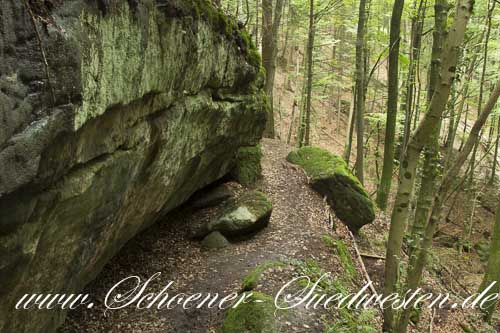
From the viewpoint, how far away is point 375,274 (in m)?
10.7

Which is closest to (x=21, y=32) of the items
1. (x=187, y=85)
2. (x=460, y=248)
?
(x=187, y=85)

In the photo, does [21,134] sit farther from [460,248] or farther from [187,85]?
[460,248]

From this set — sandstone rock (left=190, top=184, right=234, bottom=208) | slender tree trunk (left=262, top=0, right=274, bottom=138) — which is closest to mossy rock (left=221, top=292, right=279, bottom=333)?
sandstone rock (left=190, top=184, right=234, bottom=208)

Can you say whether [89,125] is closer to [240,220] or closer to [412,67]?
[240,220]

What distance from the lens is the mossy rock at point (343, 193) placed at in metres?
12.3

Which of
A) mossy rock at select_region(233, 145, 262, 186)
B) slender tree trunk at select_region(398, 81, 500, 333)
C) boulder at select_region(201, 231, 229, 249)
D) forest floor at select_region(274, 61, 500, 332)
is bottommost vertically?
forest floor at select_region(274, 61, 500, 332)

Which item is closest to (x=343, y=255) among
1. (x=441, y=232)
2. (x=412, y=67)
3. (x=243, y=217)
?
(x=243, y=217)

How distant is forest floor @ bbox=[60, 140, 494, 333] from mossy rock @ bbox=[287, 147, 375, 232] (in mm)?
396

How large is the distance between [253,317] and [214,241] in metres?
3.26

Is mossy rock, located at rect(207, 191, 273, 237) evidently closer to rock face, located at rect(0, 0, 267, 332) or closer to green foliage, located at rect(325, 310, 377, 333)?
rock face, located at rect(0, 0, 267, 332)

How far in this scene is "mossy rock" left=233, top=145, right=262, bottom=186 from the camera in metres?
12.0

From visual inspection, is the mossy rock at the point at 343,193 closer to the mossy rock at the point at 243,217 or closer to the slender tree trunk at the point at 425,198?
the mossy rock at the point at 243,217

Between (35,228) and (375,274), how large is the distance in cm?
890

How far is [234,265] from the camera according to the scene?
8422 mm
